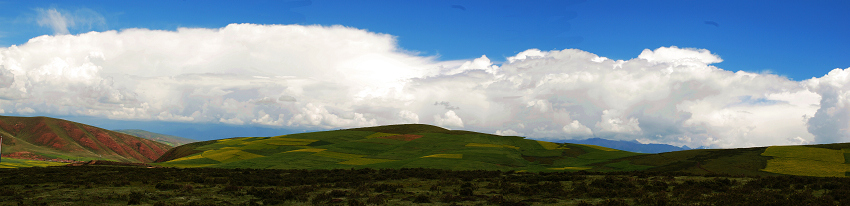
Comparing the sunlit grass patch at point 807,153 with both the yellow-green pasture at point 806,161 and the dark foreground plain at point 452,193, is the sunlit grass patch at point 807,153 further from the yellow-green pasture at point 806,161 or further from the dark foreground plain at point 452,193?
the dark foreground plain at point 452,193

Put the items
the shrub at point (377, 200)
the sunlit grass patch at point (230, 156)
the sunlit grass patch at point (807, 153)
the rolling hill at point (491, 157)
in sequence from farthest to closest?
the sunlit grass patch at point (230, 156) < the sunlit grass patch at point (807, 153) < the rolling hill at point (491, 157) < the shrub at point (377, 200)

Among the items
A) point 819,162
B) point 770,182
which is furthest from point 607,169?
point 770,182

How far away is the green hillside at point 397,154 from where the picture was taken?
72.1 meters

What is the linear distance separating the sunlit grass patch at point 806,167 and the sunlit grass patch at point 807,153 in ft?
8.91

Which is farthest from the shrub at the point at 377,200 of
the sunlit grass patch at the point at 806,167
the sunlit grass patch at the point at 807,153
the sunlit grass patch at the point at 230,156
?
the sunlit grass patch at the point at 807,153

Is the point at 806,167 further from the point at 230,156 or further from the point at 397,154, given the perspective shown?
the point at 230,156

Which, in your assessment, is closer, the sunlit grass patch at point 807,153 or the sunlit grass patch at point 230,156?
the sunlit grass patch at point 807,153

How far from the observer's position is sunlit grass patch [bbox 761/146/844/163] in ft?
204

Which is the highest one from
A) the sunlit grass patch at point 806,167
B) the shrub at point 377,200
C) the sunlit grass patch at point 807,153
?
the sunlit grass patch at point 807,153

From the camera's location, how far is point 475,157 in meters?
80.2

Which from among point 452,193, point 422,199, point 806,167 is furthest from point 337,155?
point 806,167

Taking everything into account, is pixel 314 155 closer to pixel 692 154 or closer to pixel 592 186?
pixel 592 186

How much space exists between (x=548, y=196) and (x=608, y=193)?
14.9 ft

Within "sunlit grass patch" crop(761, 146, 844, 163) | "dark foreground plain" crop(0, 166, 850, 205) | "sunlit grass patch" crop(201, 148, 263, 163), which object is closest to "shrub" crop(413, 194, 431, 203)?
"dark foreground plain" crop(0, 166, 850, 205)
